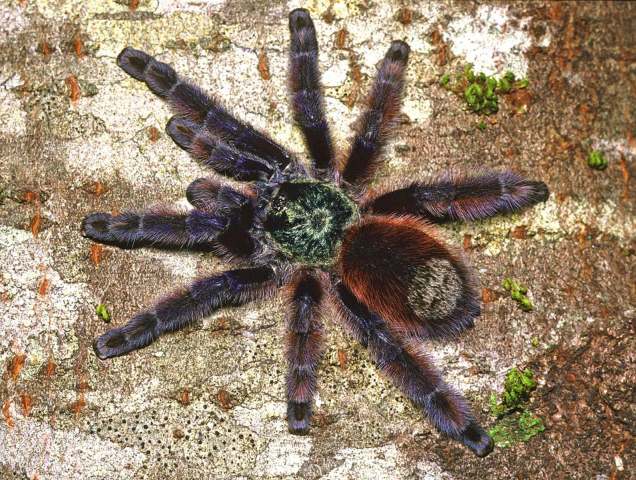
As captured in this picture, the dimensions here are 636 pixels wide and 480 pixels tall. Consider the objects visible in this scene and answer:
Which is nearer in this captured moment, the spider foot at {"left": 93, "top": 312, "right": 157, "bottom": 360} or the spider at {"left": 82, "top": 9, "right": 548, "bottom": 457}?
the spider foot at {"left": 93, "top": 312, "right": 157, "bottom": 360}

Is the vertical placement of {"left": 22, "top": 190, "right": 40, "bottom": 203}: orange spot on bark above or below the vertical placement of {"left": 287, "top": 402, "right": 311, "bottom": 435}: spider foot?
above

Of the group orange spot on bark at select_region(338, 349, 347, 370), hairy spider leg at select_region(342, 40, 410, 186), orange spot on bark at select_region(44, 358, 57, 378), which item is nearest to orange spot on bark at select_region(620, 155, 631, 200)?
hairy spider leg at select_region(342, 40, 410, 186)

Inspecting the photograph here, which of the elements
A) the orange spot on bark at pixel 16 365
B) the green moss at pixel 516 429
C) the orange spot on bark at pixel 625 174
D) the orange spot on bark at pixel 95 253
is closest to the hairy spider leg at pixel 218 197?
the orange spot on bark at pixel 95 253

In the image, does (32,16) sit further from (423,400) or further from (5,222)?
(423,400)

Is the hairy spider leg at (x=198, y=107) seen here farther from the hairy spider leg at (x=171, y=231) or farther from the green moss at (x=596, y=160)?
the green moss at (x=596, y=160)

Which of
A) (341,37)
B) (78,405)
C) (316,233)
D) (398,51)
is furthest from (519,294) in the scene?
(78,405)

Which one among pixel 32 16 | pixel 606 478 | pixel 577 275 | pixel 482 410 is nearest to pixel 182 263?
pixel 32 16

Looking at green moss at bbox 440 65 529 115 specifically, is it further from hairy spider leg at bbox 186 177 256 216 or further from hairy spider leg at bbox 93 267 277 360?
hairy spider leg at bbox 93 267 277 360
